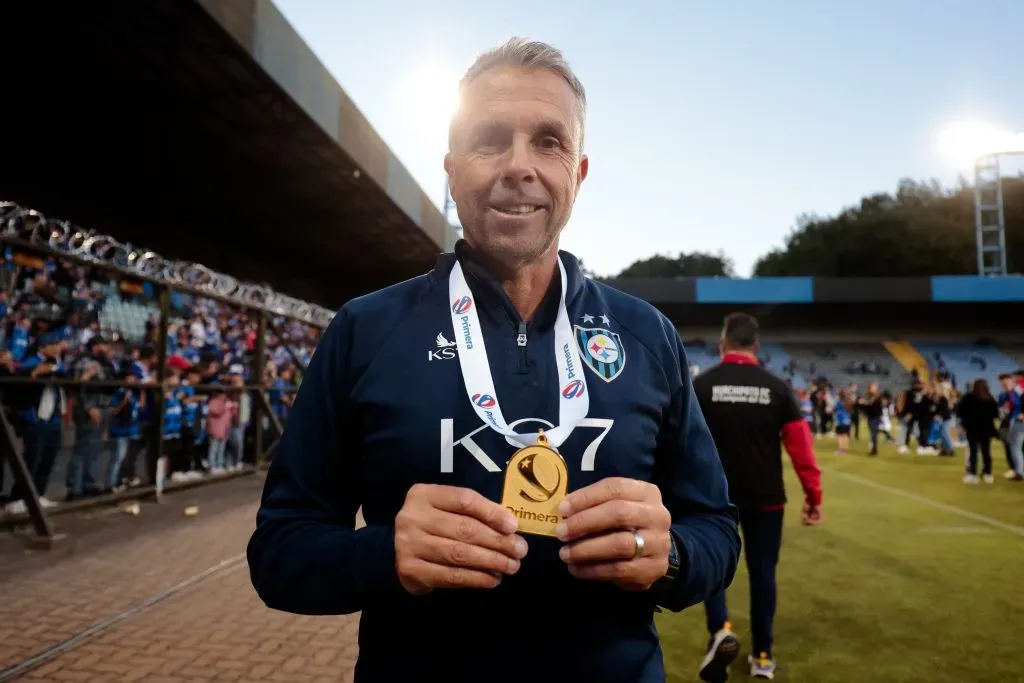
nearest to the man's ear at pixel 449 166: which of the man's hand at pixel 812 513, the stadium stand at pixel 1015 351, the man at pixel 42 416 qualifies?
the man's hand at pixel 812 513

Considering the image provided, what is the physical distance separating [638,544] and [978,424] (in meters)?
15.6

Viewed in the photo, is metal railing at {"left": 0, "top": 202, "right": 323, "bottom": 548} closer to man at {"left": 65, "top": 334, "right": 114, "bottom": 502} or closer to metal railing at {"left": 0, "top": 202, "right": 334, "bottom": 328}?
→ metal railing at {"left": 0, "top": 202, "right": 334, "bottom": 328}

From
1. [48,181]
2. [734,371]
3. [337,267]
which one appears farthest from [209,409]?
[337,267]

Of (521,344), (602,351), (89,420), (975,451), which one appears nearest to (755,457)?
(602,351)

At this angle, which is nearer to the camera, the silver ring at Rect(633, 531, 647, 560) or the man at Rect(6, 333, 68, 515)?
the silver ring at Rect(633, 531, 647, 560)

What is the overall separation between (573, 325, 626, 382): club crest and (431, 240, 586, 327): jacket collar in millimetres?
85

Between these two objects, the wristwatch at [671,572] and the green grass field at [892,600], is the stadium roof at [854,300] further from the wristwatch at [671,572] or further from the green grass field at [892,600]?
the wristwatch at [671,572]

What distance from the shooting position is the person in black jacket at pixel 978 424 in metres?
13.7

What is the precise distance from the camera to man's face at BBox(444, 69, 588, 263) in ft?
4.86

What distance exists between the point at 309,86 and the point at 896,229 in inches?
2669

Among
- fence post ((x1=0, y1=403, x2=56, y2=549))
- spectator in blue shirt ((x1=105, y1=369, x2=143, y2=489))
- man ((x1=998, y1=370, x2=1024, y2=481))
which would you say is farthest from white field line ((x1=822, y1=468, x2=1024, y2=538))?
spectator in blue shirt ((x1=105, y1=369, x2=143, y2=489))

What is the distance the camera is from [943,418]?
63.8ft

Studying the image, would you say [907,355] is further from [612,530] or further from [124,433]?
[612,530]

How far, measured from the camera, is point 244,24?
8.66 metres
